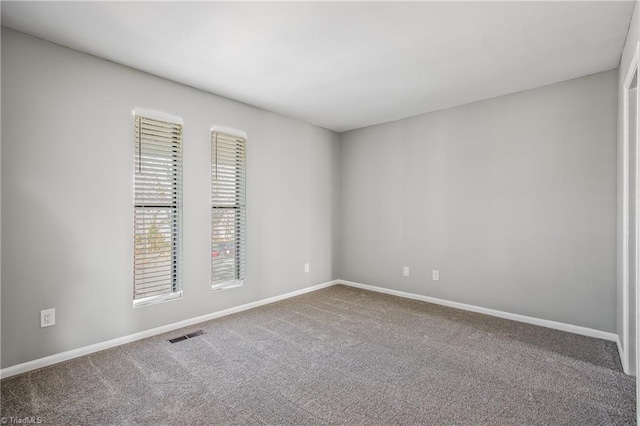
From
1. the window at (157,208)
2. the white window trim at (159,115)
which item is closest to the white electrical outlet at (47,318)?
the window at (157,208)

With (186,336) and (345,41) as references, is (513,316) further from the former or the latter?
(186,336)

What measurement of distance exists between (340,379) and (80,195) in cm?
249

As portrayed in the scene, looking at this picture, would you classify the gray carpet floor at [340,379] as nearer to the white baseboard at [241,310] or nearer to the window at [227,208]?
the white baseboard at [241,310]

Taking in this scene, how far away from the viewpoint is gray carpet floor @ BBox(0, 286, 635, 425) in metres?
1.87

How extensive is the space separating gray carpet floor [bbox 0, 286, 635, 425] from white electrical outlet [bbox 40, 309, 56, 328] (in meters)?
0.33

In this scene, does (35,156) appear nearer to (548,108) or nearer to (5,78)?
(5,78)

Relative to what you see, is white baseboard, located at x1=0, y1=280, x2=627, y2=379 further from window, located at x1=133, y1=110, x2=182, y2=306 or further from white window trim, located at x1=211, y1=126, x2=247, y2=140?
white window trim, located at x1=211, y1=126, x2=247, y2=140

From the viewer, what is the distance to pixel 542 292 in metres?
3.31

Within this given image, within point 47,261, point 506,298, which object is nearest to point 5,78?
point 47,261

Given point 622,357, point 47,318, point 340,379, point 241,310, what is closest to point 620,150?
point 622,357

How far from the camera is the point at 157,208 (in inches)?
122

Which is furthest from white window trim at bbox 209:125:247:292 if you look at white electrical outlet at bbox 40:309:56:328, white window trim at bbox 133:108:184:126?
white electrical outlet at bbox 40:309:56:328

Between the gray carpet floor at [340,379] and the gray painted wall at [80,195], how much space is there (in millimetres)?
309

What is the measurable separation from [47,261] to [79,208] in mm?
453
